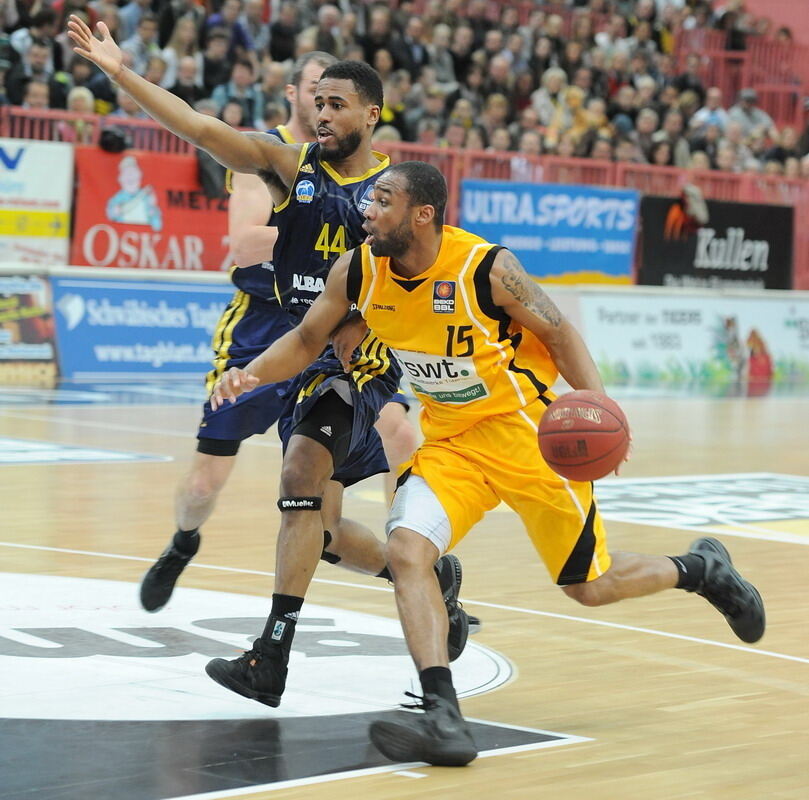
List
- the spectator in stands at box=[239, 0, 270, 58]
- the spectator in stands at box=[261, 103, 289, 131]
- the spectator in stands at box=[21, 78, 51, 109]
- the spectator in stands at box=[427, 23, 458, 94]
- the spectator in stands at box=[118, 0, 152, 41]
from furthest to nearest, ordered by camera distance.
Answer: the spectator in stands at box=[427, 23, 458, 94]
the spectator in stands at box=[239, 0, 270, 58]
the spectator in stands at box=[118, 0, 152, 41]
the spectator in stands at box=[261, 103, 289, 131]
the spectator in stands at box=[21, 78, 51, 109]

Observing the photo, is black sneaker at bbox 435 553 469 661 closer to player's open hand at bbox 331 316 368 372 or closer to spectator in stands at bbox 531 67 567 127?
player's open hand at bbox 331 316 368 372

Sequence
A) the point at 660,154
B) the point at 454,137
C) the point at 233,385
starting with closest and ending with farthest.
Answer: the point at 233,385 → the point at 454,137 → the point at 660,154

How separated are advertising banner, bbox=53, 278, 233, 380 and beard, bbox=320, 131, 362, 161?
11599mm

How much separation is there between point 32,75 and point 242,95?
2.63 meters

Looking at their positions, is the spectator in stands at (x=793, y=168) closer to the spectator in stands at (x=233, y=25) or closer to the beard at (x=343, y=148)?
the spectator in stands at (x=233, y=25)

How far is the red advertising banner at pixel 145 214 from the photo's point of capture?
17.3 m

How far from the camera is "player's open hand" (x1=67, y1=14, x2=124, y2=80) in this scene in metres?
5.46

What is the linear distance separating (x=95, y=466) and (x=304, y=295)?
5775 mm

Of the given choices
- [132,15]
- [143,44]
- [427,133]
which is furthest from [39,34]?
[427,133]

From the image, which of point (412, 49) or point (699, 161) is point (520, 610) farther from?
point (699, 161)

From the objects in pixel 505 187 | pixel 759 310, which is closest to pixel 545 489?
pixel 505 187

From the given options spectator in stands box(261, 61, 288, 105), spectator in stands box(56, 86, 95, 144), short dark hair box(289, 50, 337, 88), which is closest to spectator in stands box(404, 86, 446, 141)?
spectator in stands box(261, 61, 288, 105)

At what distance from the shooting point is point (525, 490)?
5.22 m

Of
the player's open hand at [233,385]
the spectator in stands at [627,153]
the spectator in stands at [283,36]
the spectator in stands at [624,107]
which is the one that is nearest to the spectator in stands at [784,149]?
the spectator in stands at [624,107]
